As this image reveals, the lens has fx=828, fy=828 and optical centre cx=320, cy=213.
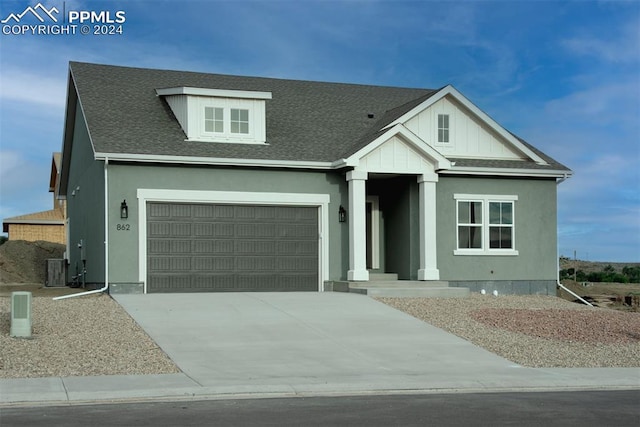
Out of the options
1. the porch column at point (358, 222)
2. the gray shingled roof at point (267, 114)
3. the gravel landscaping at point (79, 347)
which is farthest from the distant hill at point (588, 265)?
the gravel landscaping at point (79, 347)

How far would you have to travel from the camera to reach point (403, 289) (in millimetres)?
21625

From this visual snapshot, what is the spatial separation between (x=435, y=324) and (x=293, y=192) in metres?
6.77

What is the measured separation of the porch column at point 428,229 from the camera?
76.8 feet

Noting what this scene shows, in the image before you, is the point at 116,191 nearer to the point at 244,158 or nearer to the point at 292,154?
the point at 244,158

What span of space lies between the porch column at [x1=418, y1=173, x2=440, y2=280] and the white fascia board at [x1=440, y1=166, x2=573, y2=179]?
831 millimetres

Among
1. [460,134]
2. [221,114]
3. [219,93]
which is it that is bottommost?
[460,134]

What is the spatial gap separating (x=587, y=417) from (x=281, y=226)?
14053mm

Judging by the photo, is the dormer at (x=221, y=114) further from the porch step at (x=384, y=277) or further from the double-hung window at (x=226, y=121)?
the porch step at (x=384, y=277)

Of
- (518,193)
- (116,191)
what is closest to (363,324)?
(116,191)

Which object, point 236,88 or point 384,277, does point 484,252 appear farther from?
point 236,88

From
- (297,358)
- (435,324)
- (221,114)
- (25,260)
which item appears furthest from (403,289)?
(25,260)

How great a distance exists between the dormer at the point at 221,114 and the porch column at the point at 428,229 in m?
4.86

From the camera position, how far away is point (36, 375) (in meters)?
12.3

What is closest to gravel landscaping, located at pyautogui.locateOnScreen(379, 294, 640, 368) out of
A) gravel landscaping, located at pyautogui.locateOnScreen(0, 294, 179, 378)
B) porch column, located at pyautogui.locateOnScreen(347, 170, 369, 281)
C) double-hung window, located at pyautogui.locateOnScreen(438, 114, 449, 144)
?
porch column, located at pyautogui.locateOnScreen(347, 170, 369, 281)
